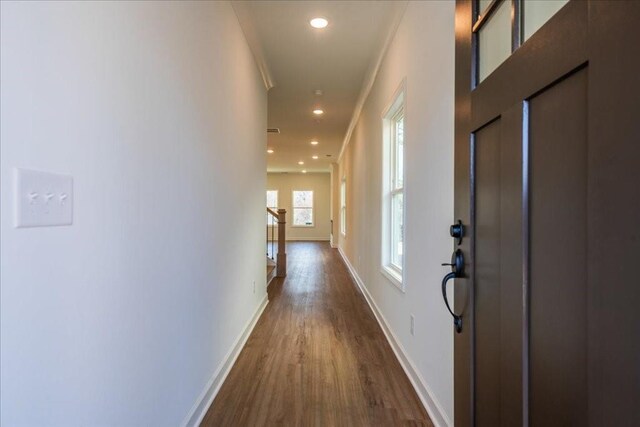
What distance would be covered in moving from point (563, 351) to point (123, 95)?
135cm

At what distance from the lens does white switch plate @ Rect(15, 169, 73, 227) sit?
772mm

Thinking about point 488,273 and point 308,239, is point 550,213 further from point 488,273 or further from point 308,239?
point 308,239

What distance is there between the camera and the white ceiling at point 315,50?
2734mm

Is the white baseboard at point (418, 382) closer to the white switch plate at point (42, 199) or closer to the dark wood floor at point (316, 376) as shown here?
the dark wood floor at point (316, 376)

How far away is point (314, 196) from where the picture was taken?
44.5 feet

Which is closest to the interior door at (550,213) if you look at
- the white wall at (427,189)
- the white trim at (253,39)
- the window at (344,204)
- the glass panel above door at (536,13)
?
the glass panel above door at (536,13)

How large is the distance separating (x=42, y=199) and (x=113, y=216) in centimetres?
31

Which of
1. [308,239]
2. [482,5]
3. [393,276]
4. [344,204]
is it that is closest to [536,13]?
[482,5]

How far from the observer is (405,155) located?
2596 millimetres

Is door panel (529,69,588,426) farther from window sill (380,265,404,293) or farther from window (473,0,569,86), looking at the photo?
window sill (380,265,404,293)

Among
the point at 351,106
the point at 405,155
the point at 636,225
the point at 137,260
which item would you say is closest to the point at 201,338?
the point at 137,260

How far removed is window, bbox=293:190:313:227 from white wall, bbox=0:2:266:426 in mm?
11265

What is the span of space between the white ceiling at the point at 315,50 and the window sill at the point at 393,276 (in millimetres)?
1978

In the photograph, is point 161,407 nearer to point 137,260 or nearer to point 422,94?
point 137,260
